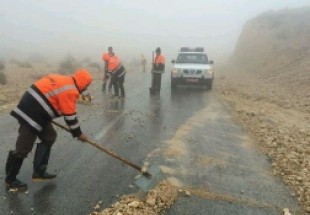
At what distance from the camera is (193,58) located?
64.3 feet

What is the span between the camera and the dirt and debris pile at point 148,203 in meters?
5.19

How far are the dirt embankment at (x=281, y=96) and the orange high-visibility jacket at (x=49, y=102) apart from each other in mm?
3507

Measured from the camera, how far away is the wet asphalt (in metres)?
5.58

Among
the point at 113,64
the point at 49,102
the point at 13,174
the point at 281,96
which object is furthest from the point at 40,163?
the point at 281,96

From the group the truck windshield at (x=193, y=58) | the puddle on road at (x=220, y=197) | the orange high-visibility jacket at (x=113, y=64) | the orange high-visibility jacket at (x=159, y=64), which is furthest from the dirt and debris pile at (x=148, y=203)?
the truck windshield at (x=193, y=58)

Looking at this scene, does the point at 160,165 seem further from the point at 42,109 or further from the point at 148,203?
the point at 42,109

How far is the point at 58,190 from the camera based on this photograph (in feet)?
19.3

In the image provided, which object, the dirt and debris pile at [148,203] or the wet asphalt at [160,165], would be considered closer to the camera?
the dirt and debris pile at [148,203]

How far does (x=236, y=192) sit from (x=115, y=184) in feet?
5.89

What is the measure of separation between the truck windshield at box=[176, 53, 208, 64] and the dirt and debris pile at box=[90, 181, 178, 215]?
1395 centimetres

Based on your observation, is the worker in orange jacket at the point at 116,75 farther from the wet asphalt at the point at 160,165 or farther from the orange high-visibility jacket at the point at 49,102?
the orange high-visibility jacket at the point at 49,102

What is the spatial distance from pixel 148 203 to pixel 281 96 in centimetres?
1350

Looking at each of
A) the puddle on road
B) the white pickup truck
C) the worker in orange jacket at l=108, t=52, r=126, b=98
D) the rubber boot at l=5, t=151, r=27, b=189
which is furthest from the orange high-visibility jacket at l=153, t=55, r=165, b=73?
the rubber boot at l=5, t=151, r=27, b=189

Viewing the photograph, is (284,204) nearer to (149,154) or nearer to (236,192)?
(236,192)
